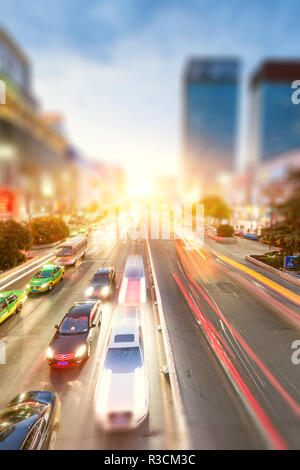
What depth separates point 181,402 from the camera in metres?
8.55

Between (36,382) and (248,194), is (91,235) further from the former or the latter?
(248,194)

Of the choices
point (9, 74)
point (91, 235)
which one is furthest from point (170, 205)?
point (9, 74)

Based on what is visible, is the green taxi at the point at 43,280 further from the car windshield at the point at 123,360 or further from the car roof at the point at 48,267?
the car windshield at the point at 123,360

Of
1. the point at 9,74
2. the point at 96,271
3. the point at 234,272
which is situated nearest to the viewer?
the point at 234,272

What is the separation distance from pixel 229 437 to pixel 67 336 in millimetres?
7665

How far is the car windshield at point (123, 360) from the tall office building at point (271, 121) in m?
8.54

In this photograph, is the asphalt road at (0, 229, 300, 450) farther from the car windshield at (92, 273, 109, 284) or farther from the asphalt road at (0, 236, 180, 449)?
the car windshield at (92, 273, 109, 284)

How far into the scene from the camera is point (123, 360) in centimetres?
960

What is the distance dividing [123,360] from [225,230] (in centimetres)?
751

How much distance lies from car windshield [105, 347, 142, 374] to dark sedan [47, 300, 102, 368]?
1.67m

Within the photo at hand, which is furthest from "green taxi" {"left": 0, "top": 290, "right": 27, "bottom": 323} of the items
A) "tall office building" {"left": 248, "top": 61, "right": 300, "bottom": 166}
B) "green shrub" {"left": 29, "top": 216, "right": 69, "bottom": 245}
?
"tall office building" {"left": 248, "top": 61, "right": 300, "bottom": 166}

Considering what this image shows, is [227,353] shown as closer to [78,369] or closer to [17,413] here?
[78,369]

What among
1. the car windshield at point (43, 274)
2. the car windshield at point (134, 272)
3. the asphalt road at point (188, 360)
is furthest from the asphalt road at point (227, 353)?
the car windshield at point (43, 274)

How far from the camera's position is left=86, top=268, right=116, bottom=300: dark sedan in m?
15.4
